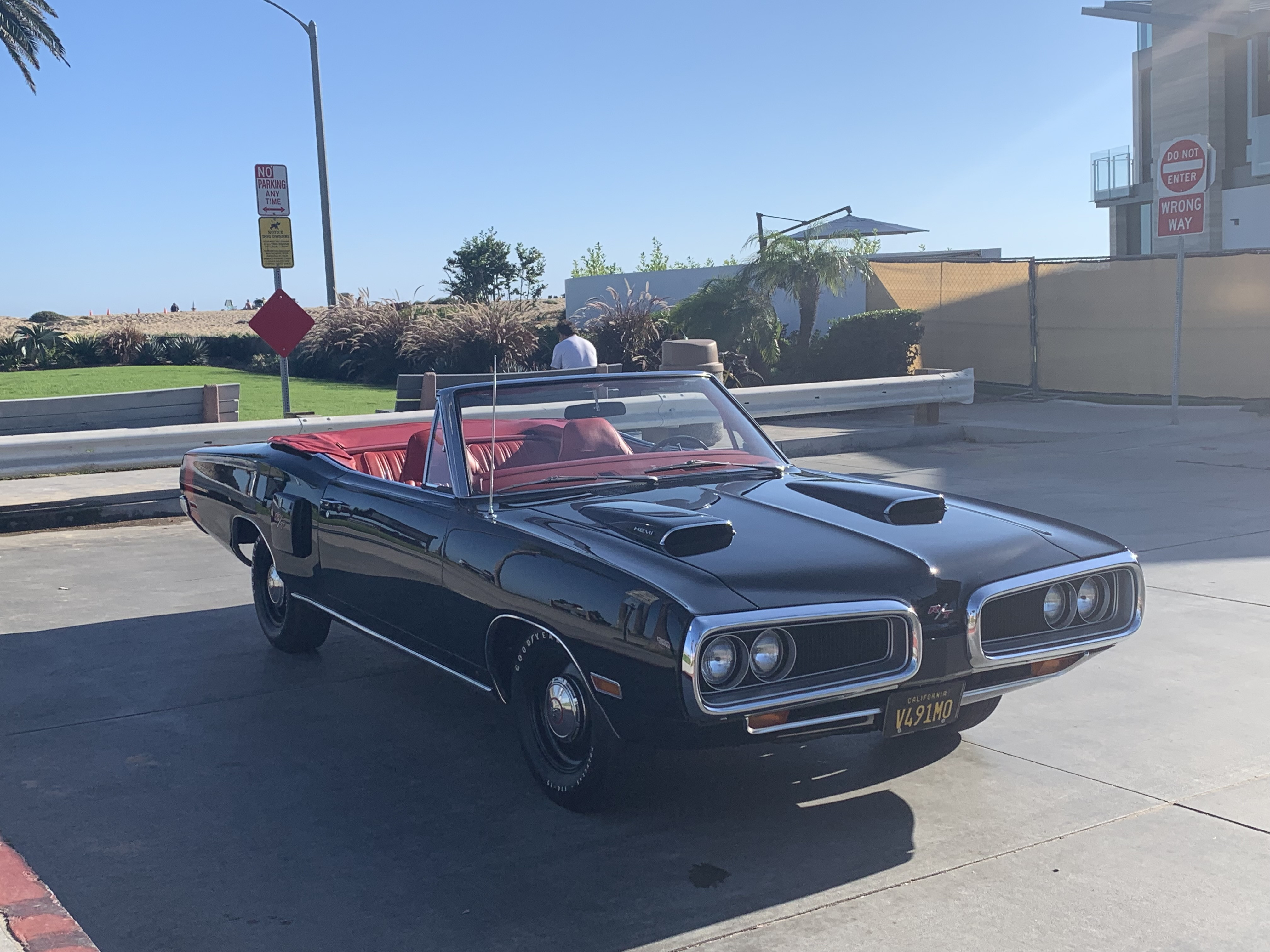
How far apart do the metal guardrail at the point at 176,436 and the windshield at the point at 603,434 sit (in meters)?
4.83

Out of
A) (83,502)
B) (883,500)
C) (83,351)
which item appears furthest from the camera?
(83,351)

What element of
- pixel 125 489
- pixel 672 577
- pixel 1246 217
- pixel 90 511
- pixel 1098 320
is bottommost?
pixel 90 511

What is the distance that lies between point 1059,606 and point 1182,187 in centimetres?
1111

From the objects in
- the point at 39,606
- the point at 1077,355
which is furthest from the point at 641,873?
the point at 1077,355

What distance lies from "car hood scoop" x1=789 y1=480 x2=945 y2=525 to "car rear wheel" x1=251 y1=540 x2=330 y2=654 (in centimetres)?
233

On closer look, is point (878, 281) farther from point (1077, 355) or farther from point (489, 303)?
point (489, 303)

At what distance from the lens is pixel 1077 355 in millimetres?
18359

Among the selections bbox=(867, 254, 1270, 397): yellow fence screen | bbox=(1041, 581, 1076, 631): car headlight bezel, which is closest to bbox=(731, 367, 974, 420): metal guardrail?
bbox=(867, 254, 1270, 397): yellow fence screen

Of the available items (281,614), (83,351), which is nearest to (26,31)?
(83,351)

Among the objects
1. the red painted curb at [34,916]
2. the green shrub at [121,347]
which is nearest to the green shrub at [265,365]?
the green shrub at [121,347]

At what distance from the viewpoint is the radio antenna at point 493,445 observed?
472 centimetres

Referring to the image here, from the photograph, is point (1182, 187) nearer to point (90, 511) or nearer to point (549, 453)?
point (549, 453)

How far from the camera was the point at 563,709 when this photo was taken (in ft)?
13.8

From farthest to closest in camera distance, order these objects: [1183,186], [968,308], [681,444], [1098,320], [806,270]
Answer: [806,270] → [968,308] → [1098,320] → [1183,186] → [681,444]
